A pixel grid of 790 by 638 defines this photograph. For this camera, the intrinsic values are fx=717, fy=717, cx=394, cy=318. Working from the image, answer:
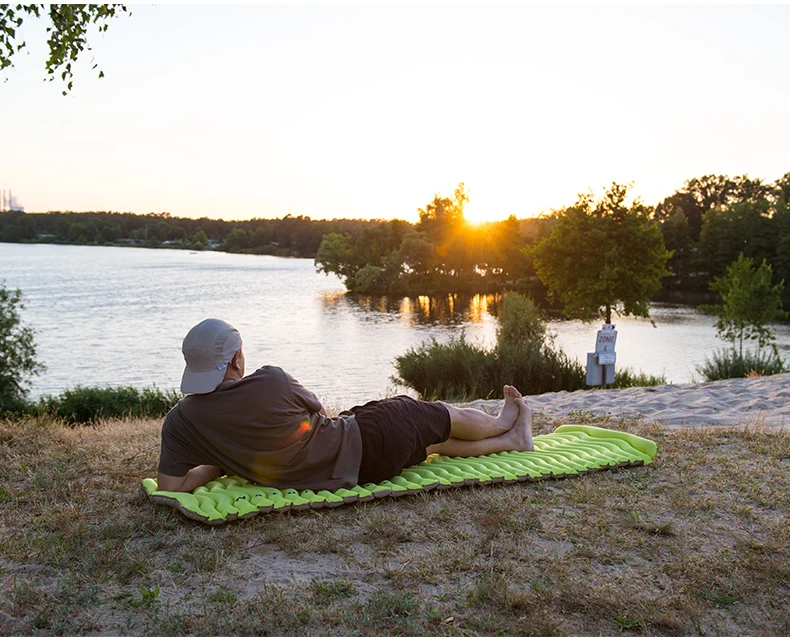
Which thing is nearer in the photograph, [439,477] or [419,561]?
[419,561]

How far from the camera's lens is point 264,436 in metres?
3.85

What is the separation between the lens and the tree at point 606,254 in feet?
71.2

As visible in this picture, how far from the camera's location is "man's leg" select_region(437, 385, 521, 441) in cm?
466

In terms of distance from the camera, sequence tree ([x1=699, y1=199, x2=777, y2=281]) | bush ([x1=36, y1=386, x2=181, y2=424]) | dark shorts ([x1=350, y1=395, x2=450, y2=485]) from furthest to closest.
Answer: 1. tree ([x1=699, y1=199, x2=777, y2=281])
2. bush ([x1=36, y1=386, x2=181, y2=424])
3. dark shorts ([x1=350, y1=395, x2=450, y2=485])

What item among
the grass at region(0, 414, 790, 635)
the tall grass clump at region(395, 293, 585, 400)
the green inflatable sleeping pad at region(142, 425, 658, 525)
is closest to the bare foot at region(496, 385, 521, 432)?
the green inflatable sleeping pad at region(142, 425, 658, 525)

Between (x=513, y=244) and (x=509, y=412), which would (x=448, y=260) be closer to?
(x=513, y=244)

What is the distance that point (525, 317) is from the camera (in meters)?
21.4

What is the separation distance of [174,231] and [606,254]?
369ft

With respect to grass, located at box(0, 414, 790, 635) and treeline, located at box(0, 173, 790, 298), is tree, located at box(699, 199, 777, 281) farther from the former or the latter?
grass, located at box(0, 414, 790, 635)

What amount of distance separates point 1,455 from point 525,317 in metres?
17.8

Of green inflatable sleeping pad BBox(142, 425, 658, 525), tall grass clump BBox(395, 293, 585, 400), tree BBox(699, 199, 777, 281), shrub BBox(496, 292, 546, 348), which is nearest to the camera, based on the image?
green inflatable sleeping pad BBox(142, 425, 658, 525)

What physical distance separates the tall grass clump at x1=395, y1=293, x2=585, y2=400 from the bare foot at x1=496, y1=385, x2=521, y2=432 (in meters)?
9.23

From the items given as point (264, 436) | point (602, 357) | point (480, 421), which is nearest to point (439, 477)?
point (480, 421)

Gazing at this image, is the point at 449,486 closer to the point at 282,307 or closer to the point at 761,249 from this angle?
the point at 282,307
